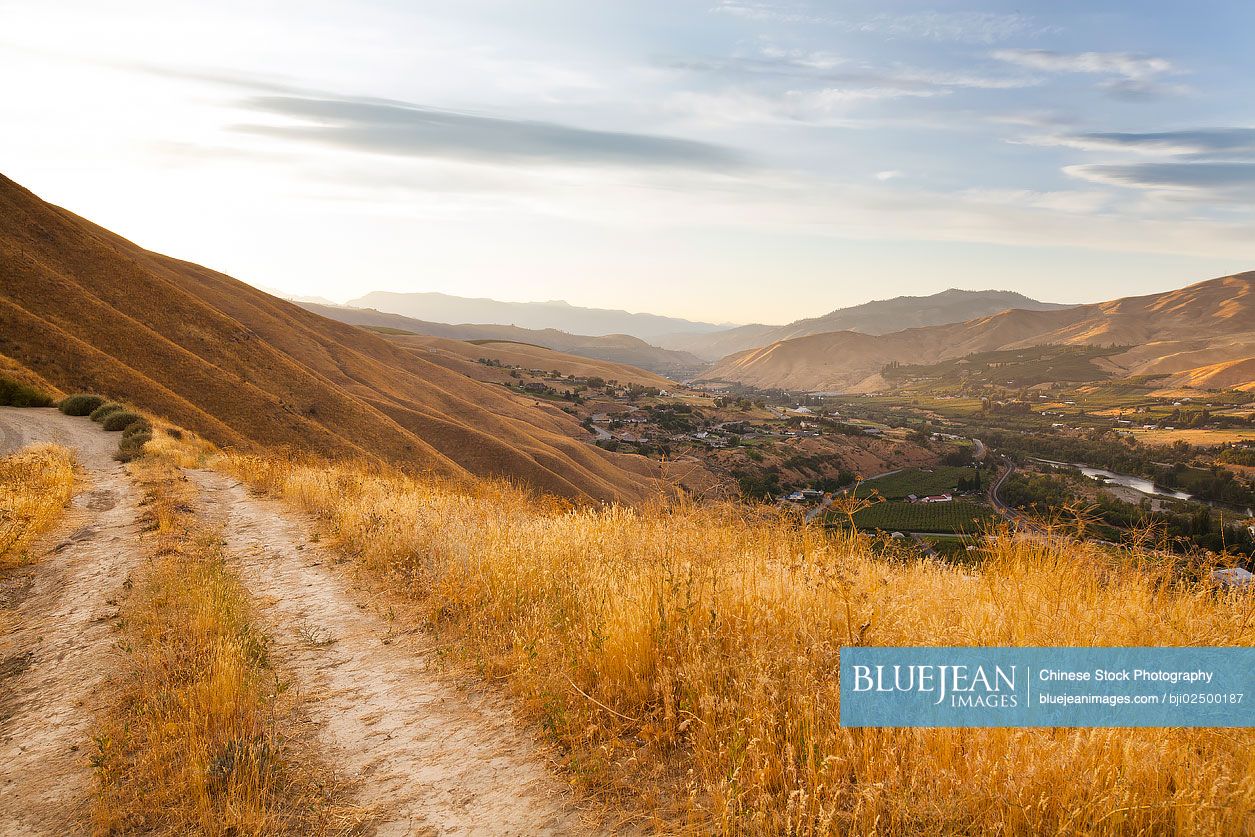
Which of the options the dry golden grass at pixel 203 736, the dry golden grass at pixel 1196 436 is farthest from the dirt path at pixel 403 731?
the dry golden grass at pixel 1196 436

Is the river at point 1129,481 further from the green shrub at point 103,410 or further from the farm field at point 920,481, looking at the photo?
the green shrub at point 103,410

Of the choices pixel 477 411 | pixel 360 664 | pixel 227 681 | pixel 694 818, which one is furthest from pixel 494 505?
pixel 477 411

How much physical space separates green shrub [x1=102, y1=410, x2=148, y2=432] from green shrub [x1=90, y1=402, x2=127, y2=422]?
1.45ft

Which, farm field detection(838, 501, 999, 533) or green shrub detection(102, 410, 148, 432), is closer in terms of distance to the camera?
green shrub detection(102, 410, 148, 432)

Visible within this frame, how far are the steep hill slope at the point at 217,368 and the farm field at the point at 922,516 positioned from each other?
96.5ft

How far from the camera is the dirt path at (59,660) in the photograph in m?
3.83

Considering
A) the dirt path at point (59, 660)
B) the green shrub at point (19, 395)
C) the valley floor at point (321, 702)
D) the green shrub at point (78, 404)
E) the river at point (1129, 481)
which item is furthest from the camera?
the river at point (1129, 481)

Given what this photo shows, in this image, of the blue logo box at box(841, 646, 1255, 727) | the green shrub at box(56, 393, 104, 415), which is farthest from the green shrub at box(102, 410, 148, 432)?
the blue logo box at box(841, 646, 1255, 727)

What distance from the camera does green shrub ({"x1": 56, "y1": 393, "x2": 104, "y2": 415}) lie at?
24.8m

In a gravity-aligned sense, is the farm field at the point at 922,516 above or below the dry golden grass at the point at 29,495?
below

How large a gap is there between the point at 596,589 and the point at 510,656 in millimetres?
999

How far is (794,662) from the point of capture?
3947 mm

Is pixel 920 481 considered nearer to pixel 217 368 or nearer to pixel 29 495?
pixel 217 368

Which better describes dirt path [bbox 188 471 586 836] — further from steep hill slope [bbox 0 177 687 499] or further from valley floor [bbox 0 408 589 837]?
steep hill slope [bbox 0 177 687 499]
